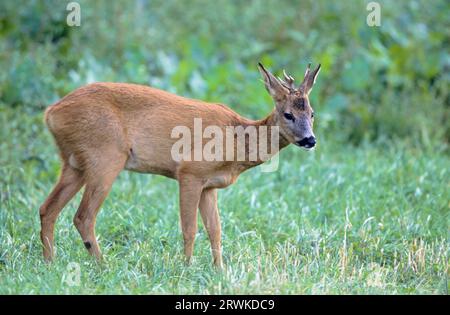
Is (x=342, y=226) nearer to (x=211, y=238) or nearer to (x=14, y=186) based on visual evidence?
(x=211, y=238)

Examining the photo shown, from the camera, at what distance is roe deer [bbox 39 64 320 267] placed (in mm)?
7160

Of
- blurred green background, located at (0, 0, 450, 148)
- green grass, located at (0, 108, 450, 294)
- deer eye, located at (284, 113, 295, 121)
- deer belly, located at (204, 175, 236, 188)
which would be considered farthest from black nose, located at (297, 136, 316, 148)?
blurred green background, located at (0, 0, 450, 148)

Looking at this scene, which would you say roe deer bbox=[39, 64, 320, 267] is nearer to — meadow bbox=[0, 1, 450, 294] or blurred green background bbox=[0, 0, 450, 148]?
meadow bbox=[0, 1, 450, 294]

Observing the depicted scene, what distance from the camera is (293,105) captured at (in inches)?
281

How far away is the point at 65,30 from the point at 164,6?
287cm

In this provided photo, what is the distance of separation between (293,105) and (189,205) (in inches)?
46.7

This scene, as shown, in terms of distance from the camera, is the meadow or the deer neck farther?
the deer neck

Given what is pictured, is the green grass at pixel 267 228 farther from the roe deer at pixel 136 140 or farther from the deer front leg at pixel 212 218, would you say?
the roe deer at pixel 136 140

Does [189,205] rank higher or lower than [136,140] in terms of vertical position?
lower

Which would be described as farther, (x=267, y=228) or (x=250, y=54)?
(x=250, y=54)

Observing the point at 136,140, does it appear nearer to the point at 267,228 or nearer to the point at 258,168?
the point at 267,228

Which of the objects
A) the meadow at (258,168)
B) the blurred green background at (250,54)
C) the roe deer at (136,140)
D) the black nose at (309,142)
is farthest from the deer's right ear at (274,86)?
the blurred green background at (250,54)

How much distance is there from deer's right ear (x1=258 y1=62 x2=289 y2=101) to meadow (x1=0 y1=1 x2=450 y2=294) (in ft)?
4.19

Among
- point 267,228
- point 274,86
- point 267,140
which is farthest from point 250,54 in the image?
point 274,86
